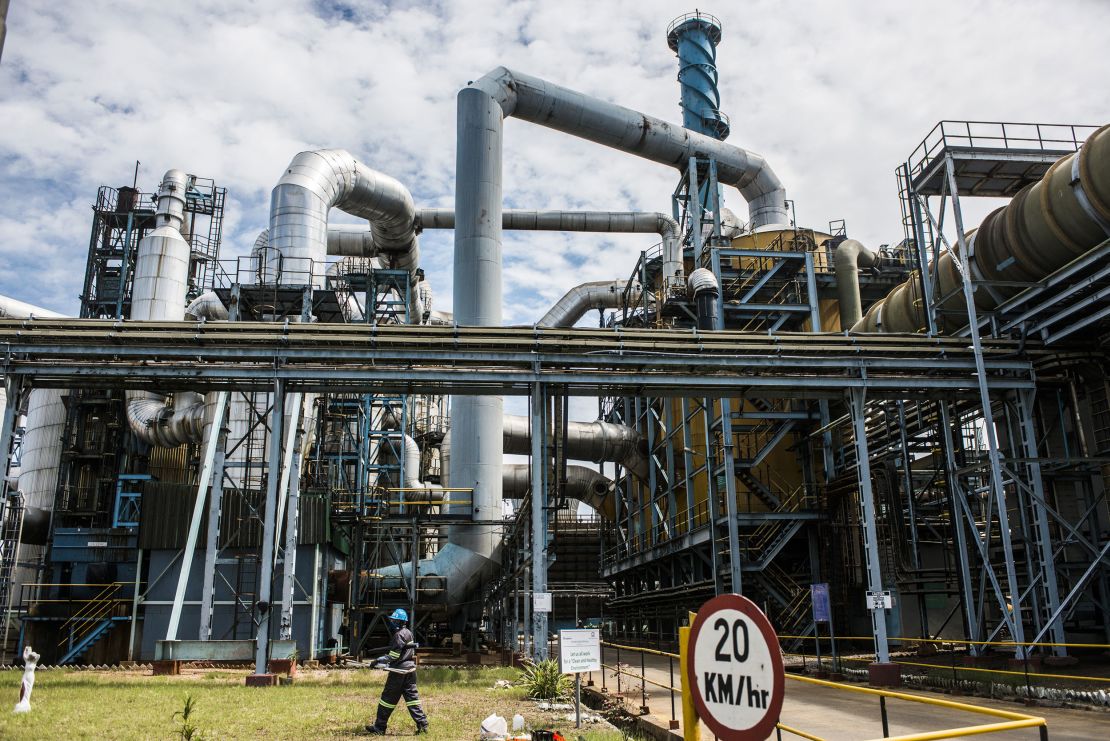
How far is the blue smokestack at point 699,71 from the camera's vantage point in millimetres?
47438

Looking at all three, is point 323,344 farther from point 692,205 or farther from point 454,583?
point 692,205

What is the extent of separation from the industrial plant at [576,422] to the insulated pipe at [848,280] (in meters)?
0.12

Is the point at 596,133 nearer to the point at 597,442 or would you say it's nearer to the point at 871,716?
the point at 597,442

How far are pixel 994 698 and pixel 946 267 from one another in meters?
11.2

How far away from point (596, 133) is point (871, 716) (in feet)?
87.5

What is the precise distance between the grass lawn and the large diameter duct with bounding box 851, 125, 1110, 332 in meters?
13.4

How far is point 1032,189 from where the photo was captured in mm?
18094

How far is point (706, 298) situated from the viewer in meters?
28.7

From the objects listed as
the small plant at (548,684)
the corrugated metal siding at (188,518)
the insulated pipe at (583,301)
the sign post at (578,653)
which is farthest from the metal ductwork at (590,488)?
the sign post at (578,653)

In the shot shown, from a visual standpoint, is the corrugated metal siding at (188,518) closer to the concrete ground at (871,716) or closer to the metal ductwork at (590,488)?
the concrete ground at (871,716)

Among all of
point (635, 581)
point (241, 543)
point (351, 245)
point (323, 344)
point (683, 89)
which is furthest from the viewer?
point (683, 89)

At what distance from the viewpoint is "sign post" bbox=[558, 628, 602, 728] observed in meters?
10.5

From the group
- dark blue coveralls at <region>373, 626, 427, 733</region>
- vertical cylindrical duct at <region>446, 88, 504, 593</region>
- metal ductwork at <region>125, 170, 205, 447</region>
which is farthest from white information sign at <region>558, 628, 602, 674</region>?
metal ductwork at <region>125, 170, 205, 447</region>

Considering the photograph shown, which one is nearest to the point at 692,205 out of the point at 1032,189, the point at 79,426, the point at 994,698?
the point at 1032,189
